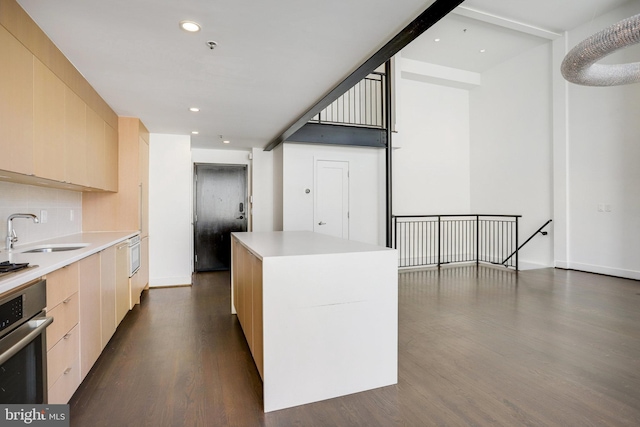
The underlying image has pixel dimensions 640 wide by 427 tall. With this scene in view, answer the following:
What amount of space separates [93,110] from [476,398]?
3927 mm

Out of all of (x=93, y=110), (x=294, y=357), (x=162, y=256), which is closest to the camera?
(x=294, y=357)

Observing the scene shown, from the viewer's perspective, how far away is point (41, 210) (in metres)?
2.89

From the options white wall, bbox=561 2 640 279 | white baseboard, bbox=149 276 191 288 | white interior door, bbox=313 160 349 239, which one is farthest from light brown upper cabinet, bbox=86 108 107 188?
white wall, bbox=561 2 640 279

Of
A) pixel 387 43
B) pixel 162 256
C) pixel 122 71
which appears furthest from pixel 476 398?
pixel 162 256

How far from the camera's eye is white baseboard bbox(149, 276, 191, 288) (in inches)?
193

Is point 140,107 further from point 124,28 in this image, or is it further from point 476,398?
point 476,398

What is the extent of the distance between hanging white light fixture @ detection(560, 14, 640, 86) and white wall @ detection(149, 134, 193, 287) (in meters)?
4.98

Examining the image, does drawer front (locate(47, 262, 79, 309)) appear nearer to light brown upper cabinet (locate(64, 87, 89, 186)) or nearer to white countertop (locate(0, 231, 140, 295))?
white countertop (locate(0, 231, 140, 295))

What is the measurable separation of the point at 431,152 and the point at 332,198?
3.29 m

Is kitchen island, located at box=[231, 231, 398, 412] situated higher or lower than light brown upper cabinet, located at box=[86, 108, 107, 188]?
lower

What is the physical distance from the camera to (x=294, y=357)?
194 cm

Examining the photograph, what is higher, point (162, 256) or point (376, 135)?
point (376, 135)

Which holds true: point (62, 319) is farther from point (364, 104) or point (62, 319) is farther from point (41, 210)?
point (364, 104)

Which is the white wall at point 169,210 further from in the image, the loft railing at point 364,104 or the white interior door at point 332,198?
the loft railing at point 364,104
